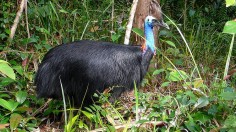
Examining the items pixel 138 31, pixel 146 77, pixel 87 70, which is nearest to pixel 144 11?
pixel 138 31

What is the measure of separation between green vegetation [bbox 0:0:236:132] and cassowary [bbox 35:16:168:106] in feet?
0.48

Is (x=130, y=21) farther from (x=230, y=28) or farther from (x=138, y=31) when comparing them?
(x=230, y=28)

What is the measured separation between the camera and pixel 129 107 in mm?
4258

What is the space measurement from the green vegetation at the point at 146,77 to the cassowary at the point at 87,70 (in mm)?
147

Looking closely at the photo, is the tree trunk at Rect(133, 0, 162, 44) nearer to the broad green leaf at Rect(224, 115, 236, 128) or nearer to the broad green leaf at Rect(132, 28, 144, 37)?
the broad green leaf at Rect(132, 28, 144, 37)

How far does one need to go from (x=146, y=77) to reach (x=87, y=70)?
979 mm

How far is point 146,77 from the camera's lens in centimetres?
460

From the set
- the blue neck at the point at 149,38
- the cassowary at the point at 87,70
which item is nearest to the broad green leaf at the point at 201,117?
the cassowary at the point at 87,70

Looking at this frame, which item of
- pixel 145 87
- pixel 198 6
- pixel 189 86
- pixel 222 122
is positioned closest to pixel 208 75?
pixel 145 87

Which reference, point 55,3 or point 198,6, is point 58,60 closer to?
point 55,3

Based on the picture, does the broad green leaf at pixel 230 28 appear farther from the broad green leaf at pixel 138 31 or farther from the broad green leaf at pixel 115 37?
the broad green leaf at pixel 115 37

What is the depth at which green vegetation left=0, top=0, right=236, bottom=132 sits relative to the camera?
3.35m

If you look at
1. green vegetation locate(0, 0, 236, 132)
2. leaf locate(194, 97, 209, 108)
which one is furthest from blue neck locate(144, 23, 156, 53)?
leaf locate(194, 97, 209, 108)

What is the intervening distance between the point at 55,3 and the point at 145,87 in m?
1.48
